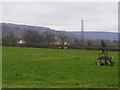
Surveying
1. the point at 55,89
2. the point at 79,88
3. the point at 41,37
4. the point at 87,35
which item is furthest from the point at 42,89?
the point at 87,35

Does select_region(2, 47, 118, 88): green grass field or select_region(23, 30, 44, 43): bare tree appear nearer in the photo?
select_region(2, 47, 118, 88): green grass field

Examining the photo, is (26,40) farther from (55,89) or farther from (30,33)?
(55,89)

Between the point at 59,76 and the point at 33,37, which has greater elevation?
the point at 33,37

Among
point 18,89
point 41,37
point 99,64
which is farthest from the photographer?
point 41,37

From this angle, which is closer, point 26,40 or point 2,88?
point 2,88

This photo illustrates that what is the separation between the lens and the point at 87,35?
568 feet

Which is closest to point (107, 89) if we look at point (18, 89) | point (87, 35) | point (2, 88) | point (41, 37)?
point (18, 89)

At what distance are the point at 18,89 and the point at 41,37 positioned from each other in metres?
110

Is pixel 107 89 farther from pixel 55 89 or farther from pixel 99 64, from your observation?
pixel 99 64

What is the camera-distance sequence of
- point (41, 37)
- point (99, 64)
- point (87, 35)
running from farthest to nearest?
1. point (87, 35)
2. point (41, 37)
3. point (99, 64)

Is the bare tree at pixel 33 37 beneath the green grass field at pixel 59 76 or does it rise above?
above

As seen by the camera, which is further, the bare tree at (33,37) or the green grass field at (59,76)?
the bare tree at (33,37)

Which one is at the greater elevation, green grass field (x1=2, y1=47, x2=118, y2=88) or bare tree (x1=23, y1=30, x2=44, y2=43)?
bare tree (x1=23, y1=30, x2=44, y2=43)

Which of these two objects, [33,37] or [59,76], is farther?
[33,37]
